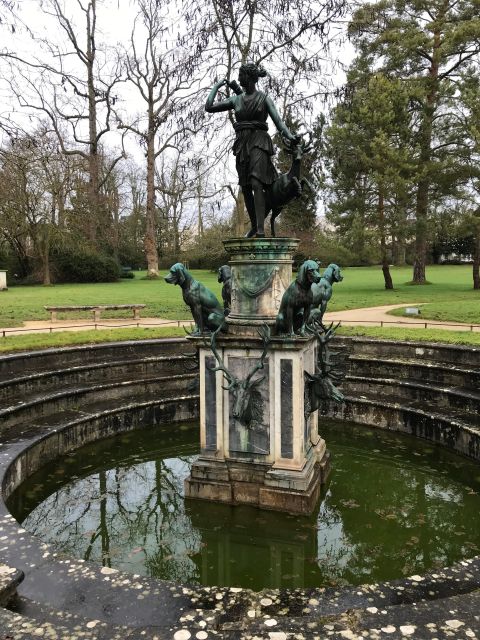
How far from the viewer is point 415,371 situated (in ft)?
33.5

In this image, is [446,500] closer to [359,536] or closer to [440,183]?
[359,536]

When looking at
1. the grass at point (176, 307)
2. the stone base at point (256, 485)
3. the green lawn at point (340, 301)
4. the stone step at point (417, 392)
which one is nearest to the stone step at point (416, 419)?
the stone step at point (417, 392)

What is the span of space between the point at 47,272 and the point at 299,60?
2336 cm

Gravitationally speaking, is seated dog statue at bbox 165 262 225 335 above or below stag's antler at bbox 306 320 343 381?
above

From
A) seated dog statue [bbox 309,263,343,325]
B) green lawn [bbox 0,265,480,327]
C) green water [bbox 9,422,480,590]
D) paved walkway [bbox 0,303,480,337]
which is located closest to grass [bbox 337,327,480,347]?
paved walkway [bbox 0,303,480,337]

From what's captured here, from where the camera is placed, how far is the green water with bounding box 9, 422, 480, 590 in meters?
4.88

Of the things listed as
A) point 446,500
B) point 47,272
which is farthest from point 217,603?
point 47,272

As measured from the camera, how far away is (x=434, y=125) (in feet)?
84.1

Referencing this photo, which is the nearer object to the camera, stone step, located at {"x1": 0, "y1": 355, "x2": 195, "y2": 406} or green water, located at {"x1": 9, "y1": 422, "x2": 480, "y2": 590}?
green water, located at {"x1": 9, "y1": 422, "x2": 480, "y2": 590}

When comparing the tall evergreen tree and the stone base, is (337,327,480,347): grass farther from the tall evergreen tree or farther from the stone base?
the tall evergreen tree

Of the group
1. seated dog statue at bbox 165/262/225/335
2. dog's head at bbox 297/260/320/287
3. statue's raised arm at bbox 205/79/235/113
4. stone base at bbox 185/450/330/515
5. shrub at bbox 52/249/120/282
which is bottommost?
stone base at bbox 185/450/330/515

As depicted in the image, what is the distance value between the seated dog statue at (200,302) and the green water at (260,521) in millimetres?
2164

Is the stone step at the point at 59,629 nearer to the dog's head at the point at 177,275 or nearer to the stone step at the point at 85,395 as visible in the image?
the dog's head at the point at 177,275

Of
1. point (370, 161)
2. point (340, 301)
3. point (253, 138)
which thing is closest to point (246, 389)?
point (253, 138)
